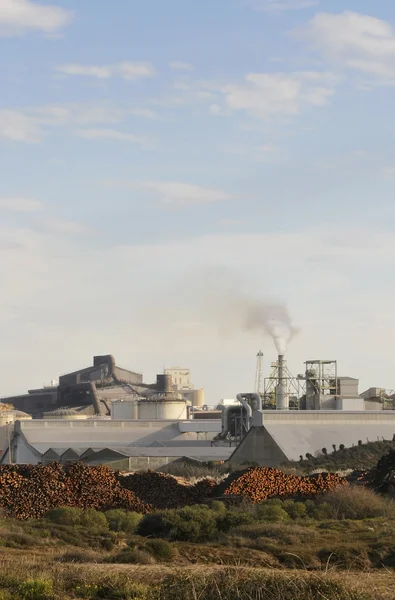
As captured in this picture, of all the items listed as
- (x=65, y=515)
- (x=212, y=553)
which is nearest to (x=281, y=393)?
(x=65, y=515)

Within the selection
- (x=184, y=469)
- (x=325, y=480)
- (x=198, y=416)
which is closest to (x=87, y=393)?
(x=198, y=416)

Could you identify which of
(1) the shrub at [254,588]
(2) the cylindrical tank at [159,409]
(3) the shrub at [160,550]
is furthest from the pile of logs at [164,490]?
(2) the cylindrical tank at [159,409]

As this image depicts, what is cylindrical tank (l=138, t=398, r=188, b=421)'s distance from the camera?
310 ft

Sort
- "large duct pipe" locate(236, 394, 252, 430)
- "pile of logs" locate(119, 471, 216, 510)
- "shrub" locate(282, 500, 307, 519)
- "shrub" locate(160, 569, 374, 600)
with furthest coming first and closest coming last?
"large duct pipe" locate(236, 394, 252, 430)
"pile of logs" locate(119, 471, 216, 510)
"shrub" locate(282, 500, 307, 519)
"shrub" locate(160, 569, 374, 600)

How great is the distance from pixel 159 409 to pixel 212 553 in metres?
69.2

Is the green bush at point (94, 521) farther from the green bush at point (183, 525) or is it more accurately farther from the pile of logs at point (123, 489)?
the pile of logs at point (123, 489)

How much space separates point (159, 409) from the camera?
94812mm

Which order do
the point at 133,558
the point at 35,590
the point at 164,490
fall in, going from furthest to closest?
the point at 164,490
the point at 133,558
the point at 35,590

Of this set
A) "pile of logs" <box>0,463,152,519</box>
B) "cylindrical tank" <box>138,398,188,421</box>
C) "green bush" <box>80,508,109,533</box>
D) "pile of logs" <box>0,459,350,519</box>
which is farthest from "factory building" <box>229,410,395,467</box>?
"cylindrical tank" <box>138,398,188,421</box>

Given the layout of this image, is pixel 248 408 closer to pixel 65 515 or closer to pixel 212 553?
pixel 65 515

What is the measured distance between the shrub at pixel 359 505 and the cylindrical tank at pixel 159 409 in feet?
193

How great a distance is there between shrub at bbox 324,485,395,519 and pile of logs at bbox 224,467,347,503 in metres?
2.99

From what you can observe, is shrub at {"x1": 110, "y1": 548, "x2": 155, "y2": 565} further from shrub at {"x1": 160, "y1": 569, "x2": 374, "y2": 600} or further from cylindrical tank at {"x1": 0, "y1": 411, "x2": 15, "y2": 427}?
cylindrical tank at {"x1": 0, "y1": 411, "x2": 15, "y2": 427}

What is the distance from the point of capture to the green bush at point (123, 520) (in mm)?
31728
